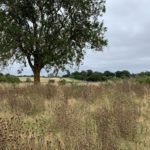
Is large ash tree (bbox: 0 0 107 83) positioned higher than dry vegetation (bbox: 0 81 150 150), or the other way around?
large ash tree (bbox: 0 0 107 83)

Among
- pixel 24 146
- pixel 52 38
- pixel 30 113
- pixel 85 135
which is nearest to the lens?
pixel 24 146

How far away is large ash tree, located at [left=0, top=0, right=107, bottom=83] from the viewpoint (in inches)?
1318

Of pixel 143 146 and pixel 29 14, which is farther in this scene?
pixel 29 14

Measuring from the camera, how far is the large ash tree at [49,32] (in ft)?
110

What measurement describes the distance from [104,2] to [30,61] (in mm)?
7365

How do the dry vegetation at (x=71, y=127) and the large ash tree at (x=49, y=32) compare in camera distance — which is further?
the large ash tree at (x=49, y=32)

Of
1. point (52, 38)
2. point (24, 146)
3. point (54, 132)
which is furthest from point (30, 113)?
point (52, 38)

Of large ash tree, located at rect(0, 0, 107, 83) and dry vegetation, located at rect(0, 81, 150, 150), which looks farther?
large ash tree, located at rect(0, 0, 107, 83)

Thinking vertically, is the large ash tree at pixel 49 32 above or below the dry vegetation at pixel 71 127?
A: above

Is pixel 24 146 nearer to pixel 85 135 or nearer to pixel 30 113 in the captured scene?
pixel 85 135

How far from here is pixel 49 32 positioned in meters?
34.4

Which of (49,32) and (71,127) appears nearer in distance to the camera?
(71,127)

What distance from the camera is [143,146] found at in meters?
8.09

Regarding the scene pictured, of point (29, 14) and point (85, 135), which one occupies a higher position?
point (29, 14)
